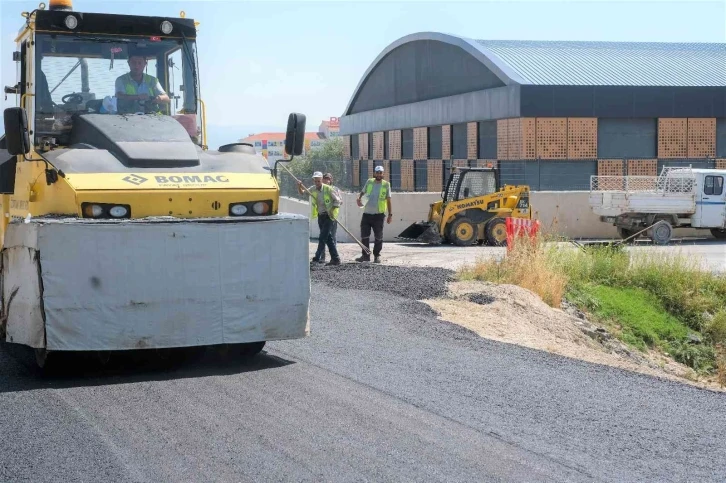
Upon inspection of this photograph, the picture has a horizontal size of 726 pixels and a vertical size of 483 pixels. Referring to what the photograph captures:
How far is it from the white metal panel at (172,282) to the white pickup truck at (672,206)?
19.7 m

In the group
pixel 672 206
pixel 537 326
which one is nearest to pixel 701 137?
pixel 672 206

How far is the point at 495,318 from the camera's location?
1290cm

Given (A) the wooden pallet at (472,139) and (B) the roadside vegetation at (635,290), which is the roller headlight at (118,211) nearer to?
(B) the roadside vegetation at (635,290)

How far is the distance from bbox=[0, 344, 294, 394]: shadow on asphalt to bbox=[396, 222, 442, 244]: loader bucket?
1619cm

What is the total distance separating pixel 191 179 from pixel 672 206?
812 inches

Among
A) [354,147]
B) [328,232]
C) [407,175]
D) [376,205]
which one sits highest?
[354,147]

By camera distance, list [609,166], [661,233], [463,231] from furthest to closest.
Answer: [609,166], [661,233], [463,231]

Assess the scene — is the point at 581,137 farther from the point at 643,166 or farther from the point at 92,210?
the point at 92,210

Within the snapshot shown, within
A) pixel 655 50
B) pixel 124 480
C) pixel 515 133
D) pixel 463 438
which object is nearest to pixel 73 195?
pixel 124 480

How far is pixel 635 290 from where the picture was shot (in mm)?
17672

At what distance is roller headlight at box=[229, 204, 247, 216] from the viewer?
8.73 metres

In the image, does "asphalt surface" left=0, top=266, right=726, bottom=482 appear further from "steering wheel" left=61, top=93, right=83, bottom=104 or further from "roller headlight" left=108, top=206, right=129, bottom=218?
"steering wheel" left=61, top=93, right=83, bottom=104

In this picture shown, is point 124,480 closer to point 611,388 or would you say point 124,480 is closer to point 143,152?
point 143,152

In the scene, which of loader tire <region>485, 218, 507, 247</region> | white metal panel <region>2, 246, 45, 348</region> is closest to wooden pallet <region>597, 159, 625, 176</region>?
loader tire <region>485, 218, 507, 247</region>
